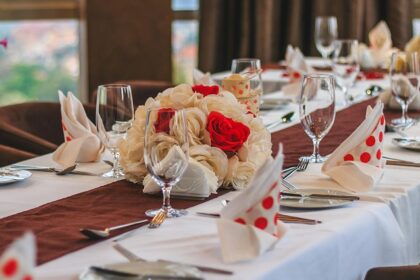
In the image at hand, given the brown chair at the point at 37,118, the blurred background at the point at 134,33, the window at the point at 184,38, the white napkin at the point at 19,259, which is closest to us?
the white napkin at the point at 19,259

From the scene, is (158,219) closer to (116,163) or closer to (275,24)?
(116,163)

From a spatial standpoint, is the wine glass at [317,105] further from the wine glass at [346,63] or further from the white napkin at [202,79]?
the wine glass at [346,63]

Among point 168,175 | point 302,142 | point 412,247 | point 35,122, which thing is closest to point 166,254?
point 168,175

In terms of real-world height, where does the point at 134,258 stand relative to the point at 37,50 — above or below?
below

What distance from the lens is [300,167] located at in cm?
223

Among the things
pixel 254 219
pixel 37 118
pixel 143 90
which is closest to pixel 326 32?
pixel 143 90

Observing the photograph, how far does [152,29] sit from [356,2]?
1361mm

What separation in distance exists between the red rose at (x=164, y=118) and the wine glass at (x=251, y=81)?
87cm

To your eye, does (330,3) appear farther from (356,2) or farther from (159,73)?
(159,73)

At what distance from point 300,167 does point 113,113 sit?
51 cm

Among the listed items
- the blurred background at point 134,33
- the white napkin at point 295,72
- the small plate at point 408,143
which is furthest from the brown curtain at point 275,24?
the small plate at point 408,143

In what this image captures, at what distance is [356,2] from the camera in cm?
569

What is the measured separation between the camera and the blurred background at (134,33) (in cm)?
548

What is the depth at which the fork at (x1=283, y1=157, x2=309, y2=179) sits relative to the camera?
7.07ft
